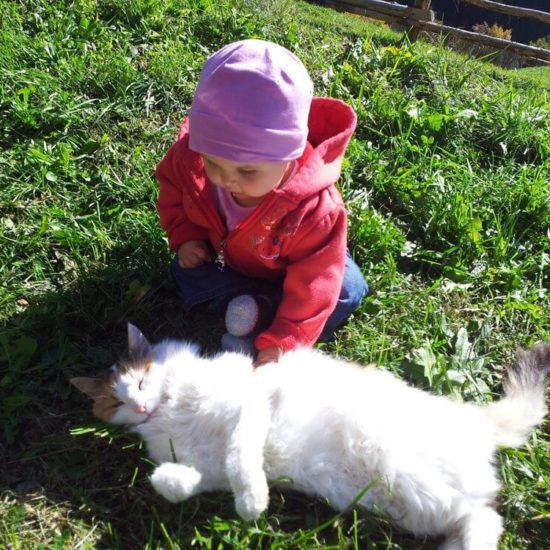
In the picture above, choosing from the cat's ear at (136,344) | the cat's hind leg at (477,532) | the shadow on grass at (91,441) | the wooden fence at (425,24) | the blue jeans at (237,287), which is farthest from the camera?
the wooden fence at (425,24)

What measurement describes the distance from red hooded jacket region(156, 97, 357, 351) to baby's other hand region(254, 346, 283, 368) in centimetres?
2

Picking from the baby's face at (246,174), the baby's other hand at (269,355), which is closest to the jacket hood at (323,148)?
the baby's face at (246,174)

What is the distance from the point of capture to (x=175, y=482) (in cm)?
201

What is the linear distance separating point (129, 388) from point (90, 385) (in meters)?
0.20

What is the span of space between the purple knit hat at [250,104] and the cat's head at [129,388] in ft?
2.81

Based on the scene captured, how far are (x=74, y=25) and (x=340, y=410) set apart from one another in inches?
139


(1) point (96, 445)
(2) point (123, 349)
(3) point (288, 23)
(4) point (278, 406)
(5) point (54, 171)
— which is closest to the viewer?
(4) point (278, 406)

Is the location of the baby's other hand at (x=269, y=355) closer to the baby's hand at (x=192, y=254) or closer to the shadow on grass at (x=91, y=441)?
the shadow on grass at (x=91, y=441)

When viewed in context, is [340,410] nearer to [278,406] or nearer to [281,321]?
[278,406]

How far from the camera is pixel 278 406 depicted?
2186 mm

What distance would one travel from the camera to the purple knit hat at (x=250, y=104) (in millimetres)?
2020

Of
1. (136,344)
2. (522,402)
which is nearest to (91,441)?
(136,344)

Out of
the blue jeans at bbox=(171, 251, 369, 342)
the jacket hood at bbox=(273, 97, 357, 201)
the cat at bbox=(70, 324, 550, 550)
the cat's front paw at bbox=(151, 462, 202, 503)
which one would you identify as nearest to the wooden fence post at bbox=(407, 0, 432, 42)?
the jacket hood at bbox=(273, 97, 357, 201)

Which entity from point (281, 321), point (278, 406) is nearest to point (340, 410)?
point (278, 406)
